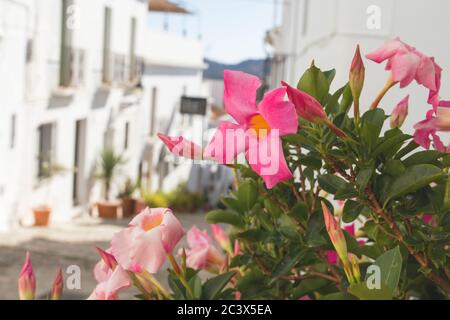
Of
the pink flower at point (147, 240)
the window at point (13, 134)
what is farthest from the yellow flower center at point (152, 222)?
the window at point (13, 134)

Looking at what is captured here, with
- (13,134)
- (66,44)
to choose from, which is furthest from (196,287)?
(66,44)

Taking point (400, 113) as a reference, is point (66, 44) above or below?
below

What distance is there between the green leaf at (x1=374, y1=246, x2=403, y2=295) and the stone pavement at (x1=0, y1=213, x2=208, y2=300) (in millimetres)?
3336

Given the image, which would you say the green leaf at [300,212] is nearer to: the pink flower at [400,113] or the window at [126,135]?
the pink flower at [400,113]

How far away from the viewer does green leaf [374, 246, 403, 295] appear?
590 mm

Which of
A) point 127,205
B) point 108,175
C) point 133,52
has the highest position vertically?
point 133,52

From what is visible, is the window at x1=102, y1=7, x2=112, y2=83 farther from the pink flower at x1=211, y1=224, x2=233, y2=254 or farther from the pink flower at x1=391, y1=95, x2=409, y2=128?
the pink flower at x1=391, y1=95, x2=409, y2=128

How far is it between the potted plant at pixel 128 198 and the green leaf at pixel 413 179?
9328mm

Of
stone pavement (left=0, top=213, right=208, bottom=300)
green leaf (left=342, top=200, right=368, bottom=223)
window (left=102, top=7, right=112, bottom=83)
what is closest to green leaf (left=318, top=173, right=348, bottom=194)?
green leaf (left=342, top=200, right=368, bottom=223)

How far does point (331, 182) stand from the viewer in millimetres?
656

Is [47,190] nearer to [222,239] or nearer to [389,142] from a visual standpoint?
[222,239]

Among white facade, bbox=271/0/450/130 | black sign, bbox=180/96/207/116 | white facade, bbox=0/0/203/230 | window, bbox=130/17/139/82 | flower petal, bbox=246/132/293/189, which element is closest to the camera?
flower petal, bbox=246/132/293/189

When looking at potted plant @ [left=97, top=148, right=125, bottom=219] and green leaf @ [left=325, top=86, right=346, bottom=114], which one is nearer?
green leaf @ [left=325, top=86, right=346, bottom=114]

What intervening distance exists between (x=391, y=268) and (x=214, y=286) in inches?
8.2
